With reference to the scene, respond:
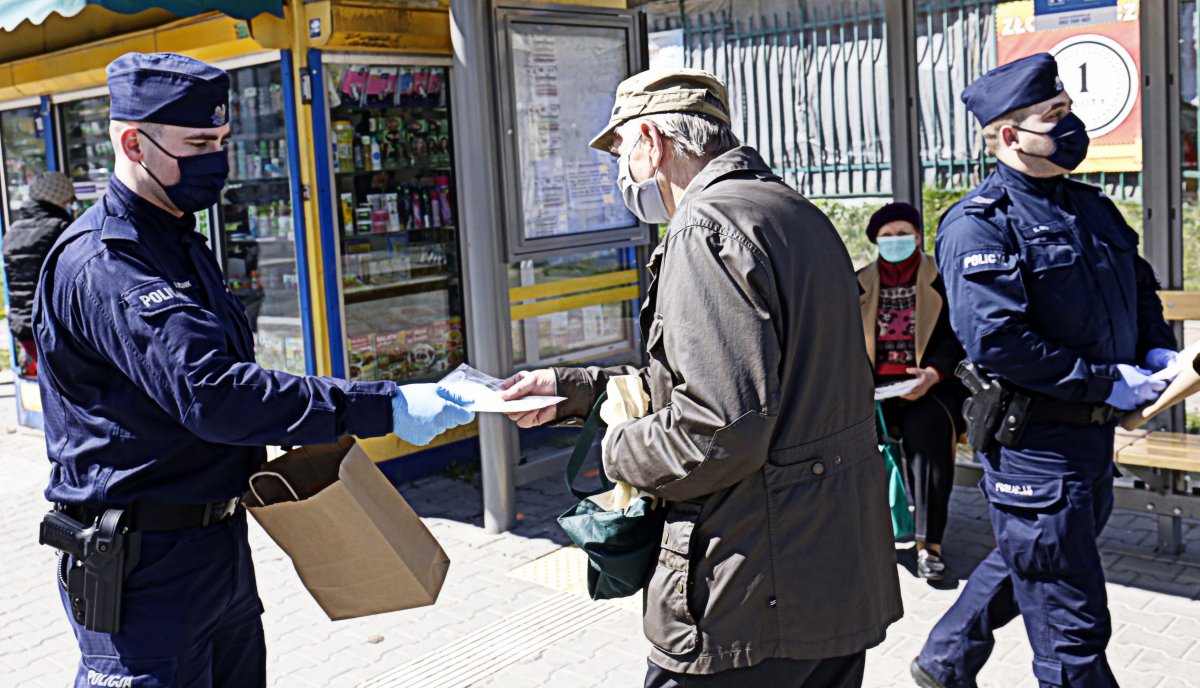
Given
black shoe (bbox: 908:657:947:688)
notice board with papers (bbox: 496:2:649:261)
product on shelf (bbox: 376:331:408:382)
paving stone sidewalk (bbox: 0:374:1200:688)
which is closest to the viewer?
black shoe (bbox: 908:657:947:688)

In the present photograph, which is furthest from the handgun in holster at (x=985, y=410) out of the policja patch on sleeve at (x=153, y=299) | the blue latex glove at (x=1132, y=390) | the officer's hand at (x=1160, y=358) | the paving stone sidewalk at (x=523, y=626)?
the policja patch on sleeve at (x=153, y=299)

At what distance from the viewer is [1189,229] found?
6016 mm

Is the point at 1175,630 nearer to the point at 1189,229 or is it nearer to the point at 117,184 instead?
the point at 1189,229

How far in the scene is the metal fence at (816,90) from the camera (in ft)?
27.5

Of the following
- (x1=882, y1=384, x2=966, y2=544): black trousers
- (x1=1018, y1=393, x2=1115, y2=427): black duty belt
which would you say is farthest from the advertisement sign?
(x1=1018, y1=393, x2=1115, y2=427): black duty belt

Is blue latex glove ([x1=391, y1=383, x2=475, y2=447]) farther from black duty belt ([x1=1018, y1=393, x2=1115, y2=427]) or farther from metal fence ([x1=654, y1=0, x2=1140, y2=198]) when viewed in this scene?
metal fence ([x1=654, y1=0, x2=1140, y2=198])

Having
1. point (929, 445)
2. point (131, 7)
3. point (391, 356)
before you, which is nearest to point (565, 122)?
point (391, 356)

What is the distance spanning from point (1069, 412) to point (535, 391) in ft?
5.27

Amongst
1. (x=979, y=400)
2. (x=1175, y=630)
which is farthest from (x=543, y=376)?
(x=1175, y=630)

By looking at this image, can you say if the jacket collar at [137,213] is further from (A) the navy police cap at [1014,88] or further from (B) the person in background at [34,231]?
(B) the person in background at [34,231]

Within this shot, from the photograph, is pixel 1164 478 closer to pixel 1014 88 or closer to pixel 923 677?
pixel 923 677

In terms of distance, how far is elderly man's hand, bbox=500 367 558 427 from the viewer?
295cm

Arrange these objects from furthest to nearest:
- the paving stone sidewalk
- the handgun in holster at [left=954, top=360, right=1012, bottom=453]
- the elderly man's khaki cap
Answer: the paving stone sidewalk, the handgun in holster at [left=954, top=360, right=1012, bottom=453], the elderly man's khaki cap

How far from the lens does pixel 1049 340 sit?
11.5ft
